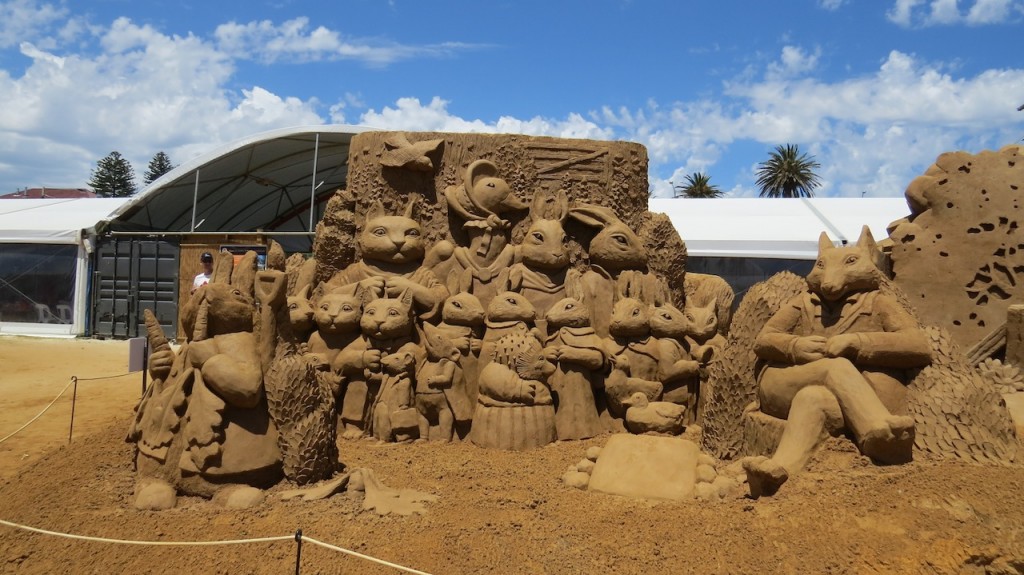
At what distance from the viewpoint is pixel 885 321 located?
4434mm

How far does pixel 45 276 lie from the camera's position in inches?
542

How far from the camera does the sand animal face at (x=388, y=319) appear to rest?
6.13 meters

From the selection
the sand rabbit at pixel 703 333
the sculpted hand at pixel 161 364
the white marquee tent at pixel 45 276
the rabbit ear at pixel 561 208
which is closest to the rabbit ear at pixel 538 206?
the rabbit ear at pixel 561 208

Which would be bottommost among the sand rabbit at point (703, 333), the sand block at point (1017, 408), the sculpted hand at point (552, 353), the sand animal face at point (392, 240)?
the sand block at point (1017, 408)

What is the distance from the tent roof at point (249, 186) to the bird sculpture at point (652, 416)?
27.3ft

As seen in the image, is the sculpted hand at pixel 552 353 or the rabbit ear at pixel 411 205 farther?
the rabbit ear at pixel 411 205

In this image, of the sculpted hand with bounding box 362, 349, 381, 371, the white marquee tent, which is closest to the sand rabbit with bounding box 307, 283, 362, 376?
the sculpted hand with bounding box 362, 349, 381, 371

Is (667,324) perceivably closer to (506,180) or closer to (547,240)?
(547,240)

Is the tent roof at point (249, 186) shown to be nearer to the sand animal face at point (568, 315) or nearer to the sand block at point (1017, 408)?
the sand animal face at point (568, 315)

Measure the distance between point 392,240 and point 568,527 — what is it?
3.69 m

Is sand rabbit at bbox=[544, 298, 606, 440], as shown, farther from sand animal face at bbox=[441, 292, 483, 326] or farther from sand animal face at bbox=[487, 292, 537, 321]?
sand animal face at bbox=[441, 292, 483, 326]

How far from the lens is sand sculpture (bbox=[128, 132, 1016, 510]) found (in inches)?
163

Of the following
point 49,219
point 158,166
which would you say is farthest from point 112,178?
point 49,219

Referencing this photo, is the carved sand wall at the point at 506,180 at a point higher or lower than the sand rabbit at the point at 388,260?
higher
